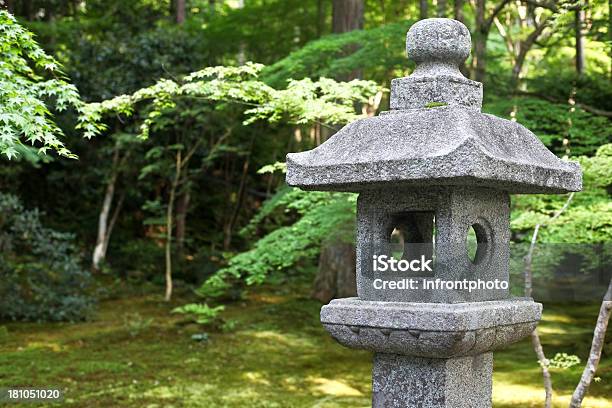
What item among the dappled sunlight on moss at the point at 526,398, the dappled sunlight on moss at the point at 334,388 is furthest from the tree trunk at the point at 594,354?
the dappled sunlight on moss at the point at 334,388

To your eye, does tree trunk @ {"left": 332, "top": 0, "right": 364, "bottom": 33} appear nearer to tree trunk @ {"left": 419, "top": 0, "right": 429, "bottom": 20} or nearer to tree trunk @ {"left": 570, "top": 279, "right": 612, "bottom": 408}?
tree trunk @ {"left": 419, "top": 0, "right": 429, "bottom": 20}

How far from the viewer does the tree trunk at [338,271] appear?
12062 mm

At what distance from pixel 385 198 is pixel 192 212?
44.3 ft

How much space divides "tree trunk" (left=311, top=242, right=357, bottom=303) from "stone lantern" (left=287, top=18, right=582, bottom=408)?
314 inches

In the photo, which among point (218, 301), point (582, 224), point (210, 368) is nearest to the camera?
point (582, 224)

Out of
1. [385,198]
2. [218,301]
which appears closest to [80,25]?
[218,301]

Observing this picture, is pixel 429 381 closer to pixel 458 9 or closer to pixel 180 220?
pixel 458 9

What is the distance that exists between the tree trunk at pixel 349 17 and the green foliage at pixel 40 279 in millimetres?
5545

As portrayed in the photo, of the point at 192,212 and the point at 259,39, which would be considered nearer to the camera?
the point at 259,39

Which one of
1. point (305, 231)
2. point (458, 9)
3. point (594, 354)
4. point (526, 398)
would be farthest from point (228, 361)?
point (458, 9)

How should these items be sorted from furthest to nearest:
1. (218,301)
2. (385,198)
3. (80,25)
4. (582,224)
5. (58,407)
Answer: (80,25) < (218,301) < (58,407) < (582,224) < (385,198)

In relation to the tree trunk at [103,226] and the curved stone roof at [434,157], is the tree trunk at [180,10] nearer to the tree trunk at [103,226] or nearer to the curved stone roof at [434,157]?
the tree trunk at [103,226]

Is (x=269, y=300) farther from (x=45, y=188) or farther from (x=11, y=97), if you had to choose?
(x=11, y=97)

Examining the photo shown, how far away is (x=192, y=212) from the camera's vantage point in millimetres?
17047
